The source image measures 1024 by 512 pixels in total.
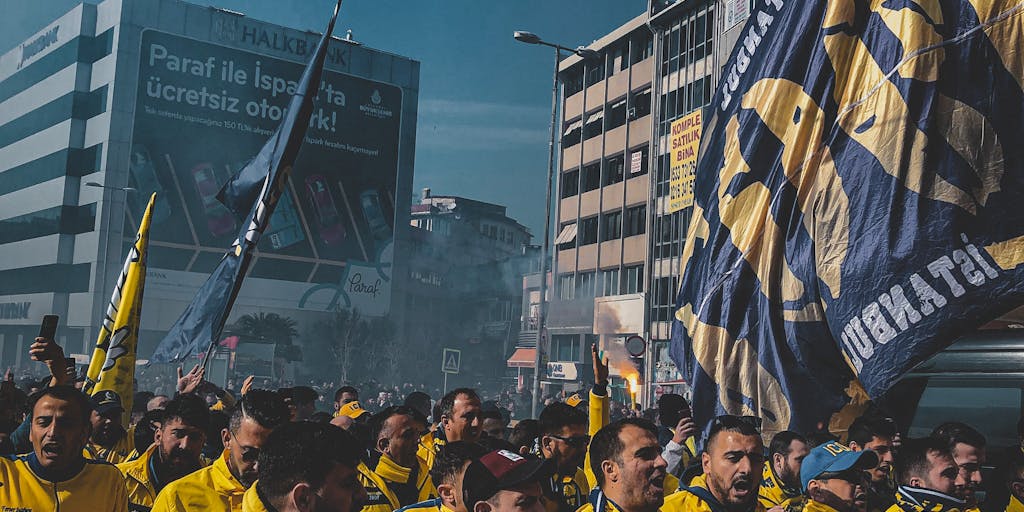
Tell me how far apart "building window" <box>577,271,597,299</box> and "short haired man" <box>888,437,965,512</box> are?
45058mm

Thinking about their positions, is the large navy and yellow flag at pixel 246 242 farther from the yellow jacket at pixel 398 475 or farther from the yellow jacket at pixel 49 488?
the yellow jacket at pixel 49 488

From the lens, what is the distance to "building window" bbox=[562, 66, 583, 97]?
54.5 m

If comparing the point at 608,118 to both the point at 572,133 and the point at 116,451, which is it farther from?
the point at 116,451

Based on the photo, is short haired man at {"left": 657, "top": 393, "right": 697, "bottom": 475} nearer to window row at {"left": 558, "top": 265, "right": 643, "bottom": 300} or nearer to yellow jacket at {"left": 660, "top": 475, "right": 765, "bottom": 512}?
yellow jacket at {"left": 660, "top": 475, "right": 765, "bottom": 512}

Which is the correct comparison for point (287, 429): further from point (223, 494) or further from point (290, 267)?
point (290, 267)

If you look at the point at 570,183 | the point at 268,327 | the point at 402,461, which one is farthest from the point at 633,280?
the point at 402,461

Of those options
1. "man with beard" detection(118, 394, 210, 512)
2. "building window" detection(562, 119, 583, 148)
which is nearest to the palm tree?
"building window" detection(562, 119, 583, 148)

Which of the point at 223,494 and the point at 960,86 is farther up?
the point at 960,86

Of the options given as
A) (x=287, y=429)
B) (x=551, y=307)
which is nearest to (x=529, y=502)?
(x=287, y=429)

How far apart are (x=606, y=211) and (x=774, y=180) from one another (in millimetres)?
43820

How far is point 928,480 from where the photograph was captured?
5.28m

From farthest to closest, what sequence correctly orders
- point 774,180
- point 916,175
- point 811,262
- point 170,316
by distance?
point 170,316, point 774,180, point 811,262, point 916,175

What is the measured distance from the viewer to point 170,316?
204ft

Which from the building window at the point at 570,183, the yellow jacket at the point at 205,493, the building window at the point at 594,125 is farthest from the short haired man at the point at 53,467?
the building window at the point at 570,183
